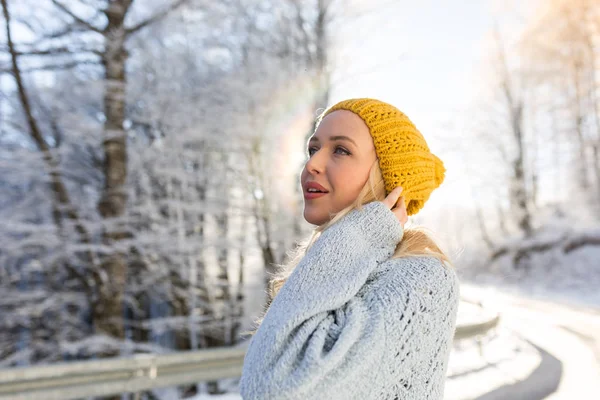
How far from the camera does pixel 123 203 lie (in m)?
7.20

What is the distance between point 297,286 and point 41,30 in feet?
25.2

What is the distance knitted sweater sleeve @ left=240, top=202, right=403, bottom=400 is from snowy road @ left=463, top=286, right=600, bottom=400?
4.45 metres

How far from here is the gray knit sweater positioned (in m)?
0.98

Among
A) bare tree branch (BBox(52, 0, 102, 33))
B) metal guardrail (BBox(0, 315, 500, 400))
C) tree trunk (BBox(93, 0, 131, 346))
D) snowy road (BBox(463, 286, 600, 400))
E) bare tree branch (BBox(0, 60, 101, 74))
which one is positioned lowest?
snowy road (BBox(463, 286, 600, 400))

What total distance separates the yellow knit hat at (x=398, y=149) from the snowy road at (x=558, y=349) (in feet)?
13.9

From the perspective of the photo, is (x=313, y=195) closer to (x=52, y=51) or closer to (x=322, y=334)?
(x=322, y=334)

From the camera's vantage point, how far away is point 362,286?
115 cm

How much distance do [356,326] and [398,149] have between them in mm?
582

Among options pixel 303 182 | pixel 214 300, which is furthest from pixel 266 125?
pixel 303 182

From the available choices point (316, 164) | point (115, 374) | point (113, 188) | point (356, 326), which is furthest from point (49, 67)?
point (356, 326)

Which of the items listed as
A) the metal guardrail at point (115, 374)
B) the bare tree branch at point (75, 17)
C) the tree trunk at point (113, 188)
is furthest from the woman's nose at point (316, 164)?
the bare tree branch at point (75, 17)

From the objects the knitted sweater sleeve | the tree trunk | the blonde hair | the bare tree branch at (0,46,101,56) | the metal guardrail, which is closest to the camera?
the knitted sweater sleeve

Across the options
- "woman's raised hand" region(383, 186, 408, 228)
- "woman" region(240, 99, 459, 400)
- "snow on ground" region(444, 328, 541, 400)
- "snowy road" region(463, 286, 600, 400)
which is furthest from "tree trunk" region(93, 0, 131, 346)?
"woman's raised hand" region(383, 186, 408, 228)

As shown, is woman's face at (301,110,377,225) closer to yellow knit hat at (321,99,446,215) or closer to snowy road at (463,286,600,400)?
yellow knit hat at (321,99,446,215)
